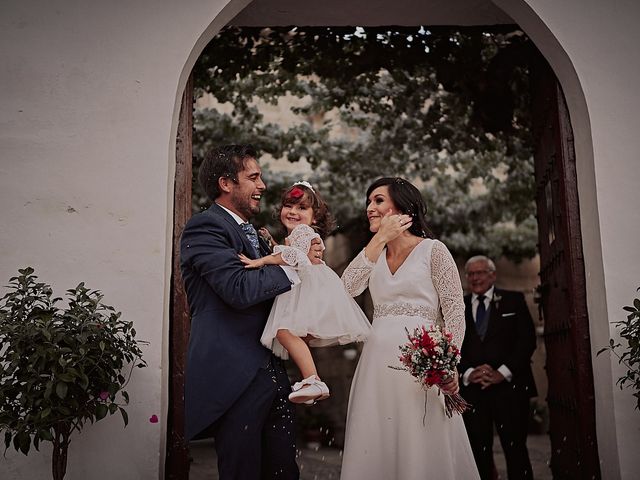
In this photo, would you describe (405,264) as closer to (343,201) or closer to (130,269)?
(130,269)

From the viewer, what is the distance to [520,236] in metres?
13.7

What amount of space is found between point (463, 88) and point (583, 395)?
3639 mm

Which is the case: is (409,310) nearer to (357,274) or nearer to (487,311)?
(357,274)

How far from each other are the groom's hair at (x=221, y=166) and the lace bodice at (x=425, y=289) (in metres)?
1.03

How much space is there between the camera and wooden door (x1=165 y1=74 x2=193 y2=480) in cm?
464

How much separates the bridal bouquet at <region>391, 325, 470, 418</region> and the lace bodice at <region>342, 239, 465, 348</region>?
31 centimetres

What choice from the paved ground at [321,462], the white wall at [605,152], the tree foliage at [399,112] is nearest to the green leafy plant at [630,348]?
the white wall at [605,152]

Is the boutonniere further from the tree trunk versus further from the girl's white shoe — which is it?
the tree trunk

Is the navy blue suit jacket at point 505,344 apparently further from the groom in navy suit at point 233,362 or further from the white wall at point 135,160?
the groom in navy suit at point 233,362

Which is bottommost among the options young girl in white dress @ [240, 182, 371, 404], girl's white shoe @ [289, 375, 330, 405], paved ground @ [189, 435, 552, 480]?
paved ground @ [189, 435, 552, 480]

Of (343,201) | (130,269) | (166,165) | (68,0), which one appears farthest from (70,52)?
(343,201)

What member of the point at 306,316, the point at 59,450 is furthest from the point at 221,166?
the point at 59,450

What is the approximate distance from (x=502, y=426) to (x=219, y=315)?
390 centimetres

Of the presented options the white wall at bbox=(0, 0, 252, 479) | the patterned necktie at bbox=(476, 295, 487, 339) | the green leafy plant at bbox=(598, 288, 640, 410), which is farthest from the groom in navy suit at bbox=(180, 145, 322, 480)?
the patterned necktie at bbox=(476, 295, 487, 339)
